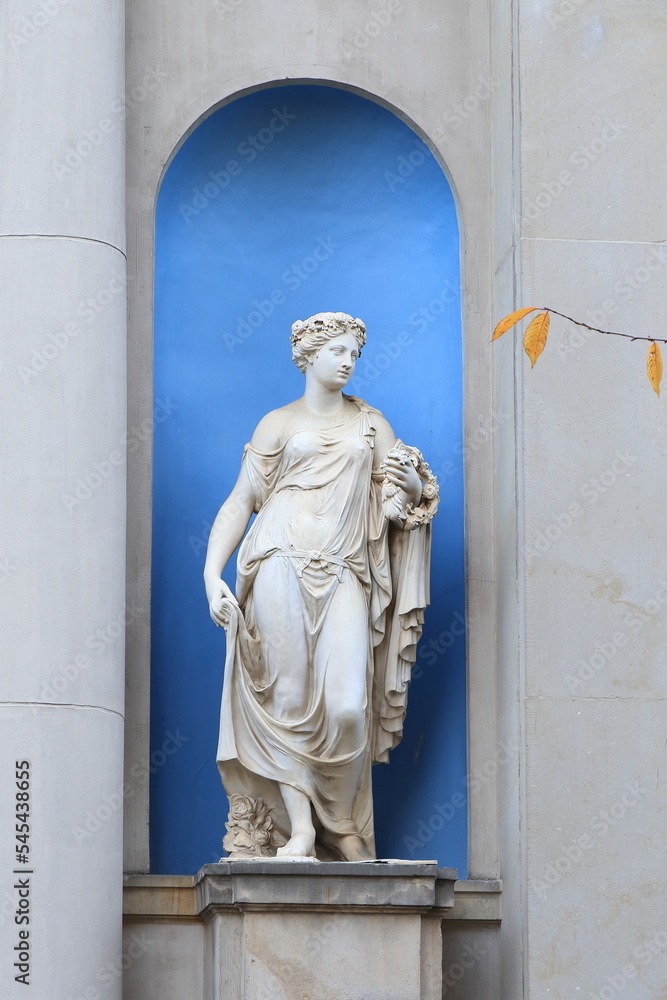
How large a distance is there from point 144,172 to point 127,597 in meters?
2.05

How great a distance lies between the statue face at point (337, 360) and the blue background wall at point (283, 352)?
877 mm

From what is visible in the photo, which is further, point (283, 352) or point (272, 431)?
point (283, 352)

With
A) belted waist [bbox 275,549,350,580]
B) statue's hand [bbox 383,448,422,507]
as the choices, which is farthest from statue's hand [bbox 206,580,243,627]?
statue's hand [bbox 383,448,422,507]

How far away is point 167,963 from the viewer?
9.11 meters

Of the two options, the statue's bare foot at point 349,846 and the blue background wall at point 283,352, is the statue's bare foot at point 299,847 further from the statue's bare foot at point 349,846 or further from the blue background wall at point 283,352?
the blue background wall at point 283,352

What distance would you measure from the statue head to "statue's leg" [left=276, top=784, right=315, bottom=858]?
192 centimetres

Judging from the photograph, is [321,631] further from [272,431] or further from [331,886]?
[331,886]

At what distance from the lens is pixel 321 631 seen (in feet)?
29.7

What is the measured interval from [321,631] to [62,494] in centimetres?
124

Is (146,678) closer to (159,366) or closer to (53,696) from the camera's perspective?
(53,696)

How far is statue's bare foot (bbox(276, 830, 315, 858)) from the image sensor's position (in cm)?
880

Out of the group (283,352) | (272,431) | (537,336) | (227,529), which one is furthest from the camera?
(283,352)

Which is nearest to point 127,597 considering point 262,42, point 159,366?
point 159,366

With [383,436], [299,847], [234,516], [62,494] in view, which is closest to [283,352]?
[383,436]
